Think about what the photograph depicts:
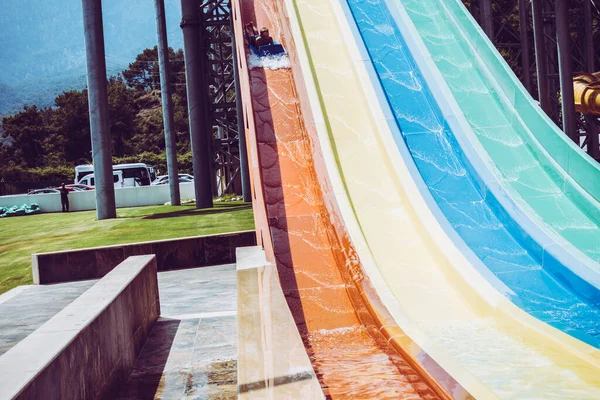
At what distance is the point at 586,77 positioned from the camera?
2047 cm

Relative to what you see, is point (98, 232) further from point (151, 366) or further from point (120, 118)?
point (120, 118)

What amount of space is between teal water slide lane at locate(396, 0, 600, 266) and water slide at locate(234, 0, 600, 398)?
0.89 m

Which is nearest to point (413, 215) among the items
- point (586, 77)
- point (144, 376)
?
point (144, 376)

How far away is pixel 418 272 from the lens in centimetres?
609

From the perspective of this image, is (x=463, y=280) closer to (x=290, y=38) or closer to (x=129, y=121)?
(x=290, y=38)

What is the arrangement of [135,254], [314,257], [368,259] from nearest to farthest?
1. [368,259]
2. [314,257]
3. [135,254]

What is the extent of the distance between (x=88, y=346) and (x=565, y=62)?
11754 millimetres

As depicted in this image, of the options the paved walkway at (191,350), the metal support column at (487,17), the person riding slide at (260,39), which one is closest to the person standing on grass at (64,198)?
the metal support column at (487,17)

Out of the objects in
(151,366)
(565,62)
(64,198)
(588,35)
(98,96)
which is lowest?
(151,366)

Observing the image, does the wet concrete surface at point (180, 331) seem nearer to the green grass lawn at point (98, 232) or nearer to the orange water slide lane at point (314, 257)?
the orange water slide lane at point (314, 257)

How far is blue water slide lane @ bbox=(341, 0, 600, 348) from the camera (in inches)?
229

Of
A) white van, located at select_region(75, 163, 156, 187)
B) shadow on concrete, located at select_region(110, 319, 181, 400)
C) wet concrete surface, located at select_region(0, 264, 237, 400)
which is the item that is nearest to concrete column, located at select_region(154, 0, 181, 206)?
wet concrete surface, located at select_region(0, 264, 237, 400)

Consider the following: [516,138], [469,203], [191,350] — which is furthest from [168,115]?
[191,350]

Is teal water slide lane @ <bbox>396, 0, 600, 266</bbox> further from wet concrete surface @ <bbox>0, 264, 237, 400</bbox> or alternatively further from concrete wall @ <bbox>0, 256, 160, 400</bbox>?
concrete wall @ <bbox>0, 256, 160, 400</bbox>
